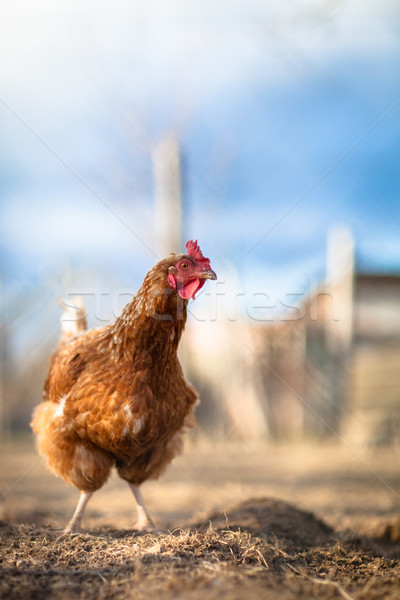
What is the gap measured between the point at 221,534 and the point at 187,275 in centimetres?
155

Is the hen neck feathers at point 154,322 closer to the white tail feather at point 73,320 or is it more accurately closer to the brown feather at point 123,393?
the brown feather at point 123,393

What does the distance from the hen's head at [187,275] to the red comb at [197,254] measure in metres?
0.02

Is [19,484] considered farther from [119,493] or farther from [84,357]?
[84,357]

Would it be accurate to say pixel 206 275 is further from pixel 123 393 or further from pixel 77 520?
pixel 77 520

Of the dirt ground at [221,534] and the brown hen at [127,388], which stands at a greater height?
the brown hen at [127,388]

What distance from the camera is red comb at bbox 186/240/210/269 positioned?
2.91 m

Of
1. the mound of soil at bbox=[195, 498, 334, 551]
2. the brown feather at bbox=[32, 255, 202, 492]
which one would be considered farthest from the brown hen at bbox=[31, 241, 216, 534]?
the mound of soil at bbox=[195, 498, 334, 551]

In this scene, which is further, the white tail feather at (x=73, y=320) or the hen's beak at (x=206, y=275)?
the white tail feather at (x=73, y=320)

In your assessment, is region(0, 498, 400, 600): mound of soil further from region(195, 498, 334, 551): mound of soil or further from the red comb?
the red comb

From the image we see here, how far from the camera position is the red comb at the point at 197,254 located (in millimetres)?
2910

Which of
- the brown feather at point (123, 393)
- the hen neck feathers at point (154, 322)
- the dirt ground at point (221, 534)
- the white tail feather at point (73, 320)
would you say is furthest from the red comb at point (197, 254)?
the dirt ground at point (221, 534)

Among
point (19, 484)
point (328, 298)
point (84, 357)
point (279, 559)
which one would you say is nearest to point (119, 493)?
point (19, 484)

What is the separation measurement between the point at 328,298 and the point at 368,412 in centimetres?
186

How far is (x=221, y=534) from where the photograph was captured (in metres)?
2.72
